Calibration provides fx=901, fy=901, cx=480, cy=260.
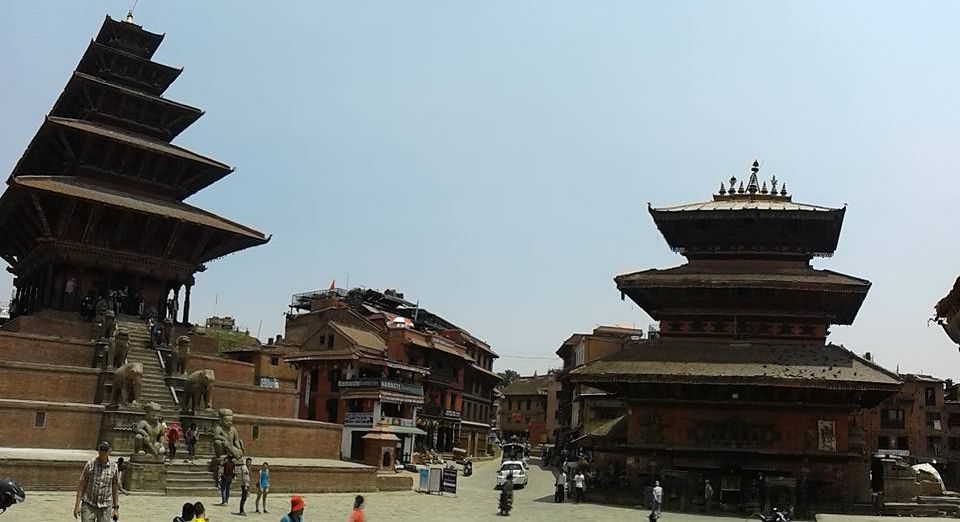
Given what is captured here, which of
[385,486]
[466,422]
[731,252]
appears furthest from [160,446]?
[466,422]

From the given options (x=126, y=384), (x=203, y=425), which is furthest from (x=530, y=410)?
(x=126, y=384)

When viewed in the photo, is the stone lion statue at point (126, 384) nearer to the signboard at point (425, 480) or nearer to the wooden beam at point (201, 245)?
the wooden beam at point (201, 245)

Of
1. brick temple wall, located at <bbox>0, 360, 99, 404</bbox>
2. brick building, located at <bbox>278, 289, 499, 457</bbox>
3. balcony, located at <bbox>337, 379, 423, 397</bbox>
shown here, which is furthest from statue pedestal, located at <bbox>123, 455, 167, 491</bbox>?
balcony, located at <bbox>337, 379, 423, 397</bbox>

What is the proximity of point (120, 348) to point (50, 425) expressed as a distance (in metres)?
4.72

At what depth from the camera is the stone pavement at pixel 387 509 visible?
2117 centimetres

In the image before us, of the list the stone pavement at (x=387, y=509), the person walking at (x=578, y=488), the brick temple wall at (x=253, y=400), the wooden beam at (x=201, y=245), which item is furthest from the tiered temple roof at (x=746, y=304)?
the wooden beam at (x=201, y=245)

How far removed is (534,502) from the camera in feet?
118

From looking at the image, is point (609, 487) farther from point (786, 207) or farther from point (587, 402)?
point (587, 402)

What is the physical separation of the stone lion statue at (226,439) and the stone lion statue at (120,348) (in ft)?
17.2

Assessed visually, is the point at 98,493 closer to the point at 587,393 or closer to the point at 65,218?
the point at 65,218

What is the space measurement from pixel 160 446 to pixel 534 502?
1559cm

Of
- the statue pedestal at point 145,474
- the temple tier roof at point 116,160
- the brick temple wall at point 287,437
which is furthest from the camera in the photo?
the temple tier roof at point 116,160

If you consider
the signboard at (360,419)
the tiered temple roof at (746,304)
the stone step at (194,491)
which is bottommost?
the stone step at (194,491)

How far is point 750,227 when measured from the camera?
3962 cm
